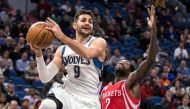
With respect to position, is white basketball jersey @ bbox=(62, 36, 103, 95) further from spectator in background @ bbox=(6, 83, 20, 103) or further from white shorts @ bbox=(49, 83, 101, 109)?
spectator in background @ bbox=(6, 83, 20, 103)

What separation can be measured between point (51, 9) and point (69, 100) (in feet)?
42.0

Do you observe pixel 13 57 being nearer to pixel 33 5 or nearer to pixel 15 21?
pixel 15 21

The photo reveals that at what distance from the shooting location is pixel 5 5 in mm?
18000

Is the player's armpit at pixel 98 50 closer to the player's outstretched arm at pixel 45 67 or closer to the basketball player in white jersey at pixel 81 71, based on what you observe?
the basketball player in white jersey at pixel 81 71

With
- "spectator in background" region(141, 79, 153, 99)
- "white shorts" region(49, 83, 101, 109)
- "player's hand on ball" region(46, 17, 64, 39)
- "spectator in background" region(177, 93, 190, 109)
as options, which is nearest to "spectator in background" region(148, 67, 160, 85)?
"spectator in background" region(141, 79, 153, 99)

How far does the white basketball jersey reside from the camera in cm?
659

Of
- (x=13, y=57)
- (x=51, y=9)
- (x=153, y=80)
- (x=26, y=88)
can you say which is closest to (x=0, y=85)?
(x=26, y=88)

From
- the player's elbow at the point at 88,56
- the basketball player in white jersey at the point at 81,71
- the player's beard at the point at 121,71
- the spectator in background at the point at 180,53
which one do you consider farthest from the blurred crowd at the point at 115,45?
the player's elbow at the point at 88,56

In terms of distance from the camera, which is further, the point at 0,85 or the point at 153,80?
the point at 153,80

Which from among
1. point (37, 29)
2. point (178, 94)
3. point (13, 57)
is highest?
point (37, 29)

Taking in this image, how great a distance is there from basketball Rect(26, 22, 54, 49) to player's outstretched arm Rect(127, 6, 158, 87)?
1157 millimetres

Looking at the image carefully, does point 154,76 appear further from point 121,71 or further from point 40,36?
point 40,36

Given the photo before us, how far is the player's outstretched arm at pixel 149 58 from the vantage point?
21.2 feet

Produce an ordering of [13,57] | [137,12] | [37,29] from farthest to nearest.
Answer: [137,12] → [13,57] → [37,29]
